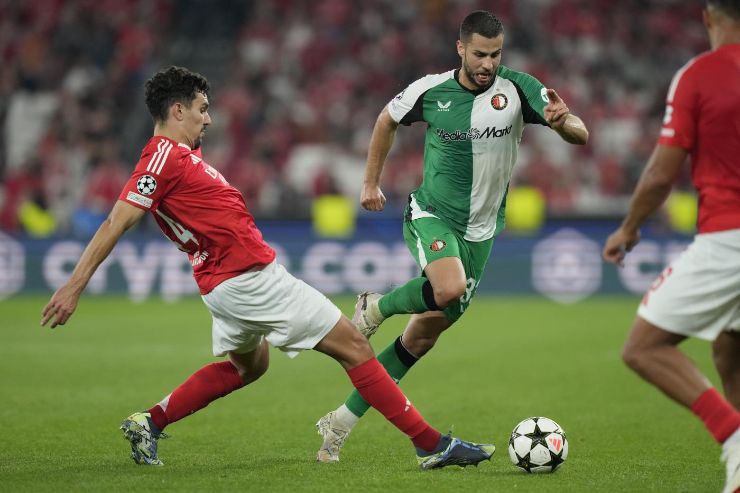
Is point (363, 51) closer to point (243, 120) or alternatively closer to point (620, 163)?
point (243, 120)

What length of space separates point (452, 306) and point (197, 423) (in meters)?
2.33

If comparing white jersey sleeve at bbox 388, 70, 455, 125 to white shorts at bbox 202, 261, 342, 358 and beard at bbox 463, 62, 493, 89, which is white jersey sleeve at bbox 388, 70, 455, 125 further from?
white shorts at bbox 202, 261, 342, 358

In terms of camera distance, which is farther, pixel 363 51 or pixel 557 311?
pixel 363 51

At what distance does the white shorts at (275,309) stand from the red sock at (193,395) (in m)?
0.52

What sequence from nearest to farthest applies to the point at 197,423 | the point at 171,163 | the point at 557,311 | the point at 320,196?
the point at 171,163 → the point at 197,423 → the point at 557,311 → the point at 320,196

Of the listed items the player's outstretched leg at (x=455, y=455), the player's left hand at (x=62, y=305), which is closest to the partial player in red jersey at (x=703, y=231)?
the player's outstretched leg at (x=455, y=455)

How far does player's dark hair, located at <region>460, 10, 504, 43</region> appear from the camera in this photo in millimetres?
6684

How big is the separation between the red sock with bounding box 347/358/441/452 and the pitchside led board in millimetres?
11142

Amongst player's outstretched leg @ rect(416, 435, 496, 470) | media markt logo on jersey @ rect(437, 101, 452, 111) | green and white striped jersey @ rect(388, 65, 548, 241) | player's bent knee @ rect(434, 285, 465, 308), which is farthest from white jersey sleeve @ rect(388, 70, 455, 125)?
player's outstretched leg @ rect(416, 435, 496, 470)

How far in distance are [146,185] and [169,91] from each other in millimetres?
610

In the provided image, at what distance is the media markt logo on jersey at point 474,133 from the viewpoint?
271 inches

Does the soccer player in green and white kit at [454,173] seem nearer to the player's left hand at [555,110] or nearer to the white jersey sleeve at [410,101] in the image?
the white jersey sleeve at [410,101]

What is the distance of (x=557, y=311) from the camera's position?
53.8ft

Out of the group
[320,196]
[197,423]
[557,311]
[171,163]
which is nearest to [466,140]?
[171,163]
